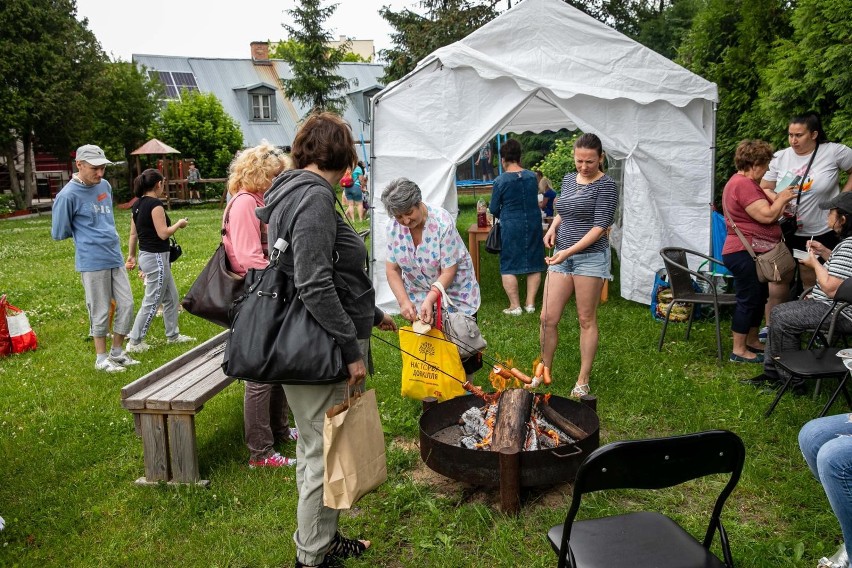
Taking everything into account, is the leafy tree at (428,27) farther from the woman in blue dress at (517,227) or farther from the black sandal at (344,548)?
the black sandal at (344,548)

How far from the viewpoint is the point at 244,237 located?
14.2 feet

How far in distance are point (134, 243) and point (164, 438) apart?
137 inches

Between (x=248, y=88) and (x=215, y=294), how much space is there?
33909mm

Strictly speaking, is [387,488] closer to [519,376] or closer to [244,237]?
[519,376]

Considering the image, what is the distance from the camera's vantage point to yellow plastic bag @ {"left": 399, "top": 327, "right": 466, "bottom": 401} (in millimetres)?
4465

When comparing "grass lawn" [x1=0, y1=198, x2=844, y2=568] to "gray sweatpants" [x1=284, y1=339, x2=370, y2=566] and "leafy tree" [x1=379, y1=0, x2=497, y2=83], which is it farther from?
"leafy tree" [x1=379, y1=0, x2=497, y2=83]

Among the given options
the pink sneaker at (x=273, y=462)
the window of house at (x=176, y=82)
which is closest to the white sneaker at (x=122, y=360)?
the pink sneaker at (x=273, y=462)

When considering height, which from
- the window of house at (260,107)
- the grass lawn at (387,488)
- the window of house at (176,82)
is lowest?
the grass lawn at (387,488)

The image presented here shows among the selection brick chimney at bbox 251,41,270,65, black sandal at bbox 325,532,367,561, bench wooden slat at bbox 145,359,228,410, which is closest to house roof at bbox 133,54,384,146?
brick chimney at bbox 251,41,270,65

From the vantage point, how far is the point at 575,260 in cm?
495

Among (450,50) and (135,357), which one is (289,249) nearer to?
(135,357)

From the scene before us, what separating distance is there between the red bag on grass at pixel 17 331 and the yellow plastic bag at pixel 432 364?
4719mm

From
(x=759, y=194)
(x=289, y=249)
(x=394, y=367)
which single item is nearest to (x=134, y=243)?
(x=394, y=367)

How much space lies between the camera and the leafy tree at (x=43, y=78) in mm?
23344
